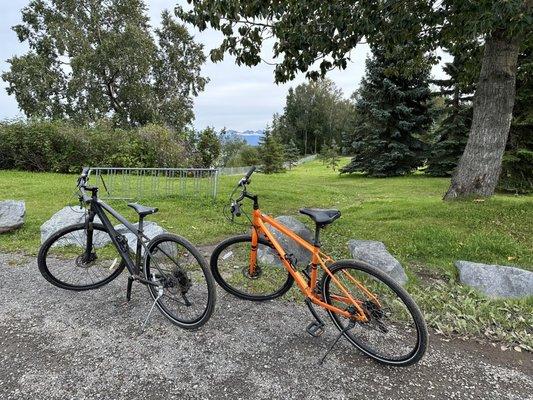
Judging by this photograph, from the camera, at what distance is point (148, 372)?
2.29 meters

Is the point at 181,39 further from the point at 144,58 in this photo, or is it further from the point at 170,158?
the point at 170,158

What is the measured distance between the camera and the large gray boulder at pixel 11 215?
508 centimetres

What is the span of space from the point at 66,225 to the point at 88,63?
59.8 feet

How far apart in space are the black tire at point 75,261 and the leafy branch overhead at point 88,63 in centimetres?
1849

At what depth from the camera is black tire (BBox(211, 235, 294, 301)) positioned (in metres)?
3.21

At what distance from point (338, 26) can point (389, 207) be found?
11.1 feet

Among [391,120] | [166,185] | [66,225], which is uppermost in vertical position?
[391,120]

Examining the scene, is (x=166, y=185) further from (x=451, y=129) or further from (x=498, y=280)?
(x=451, y=129)

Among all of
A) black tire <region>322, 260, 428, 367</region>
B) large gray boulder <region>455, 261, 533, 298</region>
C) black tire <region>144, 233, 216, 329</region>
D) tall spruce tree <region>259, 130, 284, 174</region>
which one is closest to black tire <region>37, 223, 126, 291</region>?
black tire <region>144, 233, 216, 329</region>

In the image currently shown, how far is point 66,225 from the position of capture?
Result: 15.3 ft

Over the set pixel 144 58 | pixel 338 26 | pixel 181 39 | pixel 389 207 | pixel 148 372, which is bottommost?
pixel 148 372

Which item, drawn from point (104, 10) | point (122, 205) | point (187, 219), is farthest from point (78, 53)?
point (187, 219)

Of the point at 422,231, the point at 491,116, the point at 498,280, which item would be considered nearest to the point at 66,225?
the point at 422,231

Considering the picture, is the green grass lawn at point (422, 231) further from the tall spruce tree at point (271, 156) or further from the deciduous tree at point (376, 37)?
the tall spruce tree at point (271, 156)
